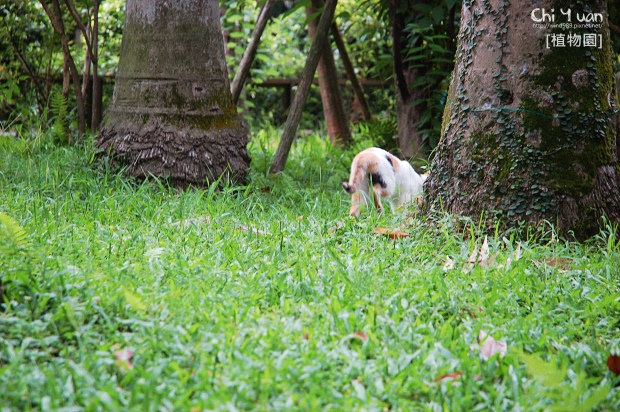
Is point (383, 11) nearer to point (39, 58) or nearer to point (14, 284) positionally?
point (39, 58)

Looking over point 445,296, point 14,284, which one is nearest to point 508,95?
point 445,296

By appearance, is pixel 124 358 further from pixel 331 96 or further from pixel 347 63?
pixel 347 63

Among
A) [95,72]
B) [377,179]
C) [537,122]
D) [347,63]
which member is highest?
[347,63]

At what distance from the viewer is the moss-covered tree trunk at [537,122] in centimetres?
354

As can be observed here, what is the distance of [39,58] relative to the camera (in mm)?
6543

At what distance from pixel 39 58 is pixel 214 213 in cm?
380

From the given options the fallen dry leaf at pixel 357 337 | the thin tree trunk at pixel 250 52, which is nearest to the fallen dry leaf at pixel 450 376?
the fallen dry leaf at pixel 357 337

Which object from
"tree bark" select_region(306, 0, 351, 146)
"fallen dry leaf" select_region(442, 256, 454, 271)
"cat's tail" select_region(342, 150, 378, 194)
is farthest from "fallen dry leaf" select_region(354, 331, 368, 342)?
"tree bark" select_region(306, 0, 351, 146)

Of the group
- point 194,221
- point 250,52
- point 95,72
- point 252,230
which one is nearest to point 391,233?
point 252,230

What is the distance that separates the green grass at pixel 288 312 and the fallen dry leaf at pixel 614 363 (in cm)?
3

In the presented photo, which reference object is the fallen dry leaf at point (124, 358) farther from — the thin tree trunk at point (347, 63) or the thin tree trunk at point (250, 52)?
the thin tree trunk at point (347, 63)

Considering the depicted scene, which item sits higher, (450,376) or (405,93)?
(405,93)

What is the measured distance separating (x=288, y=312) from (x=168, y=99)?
2.57 metres

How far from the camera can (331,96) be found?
7.75 meters
